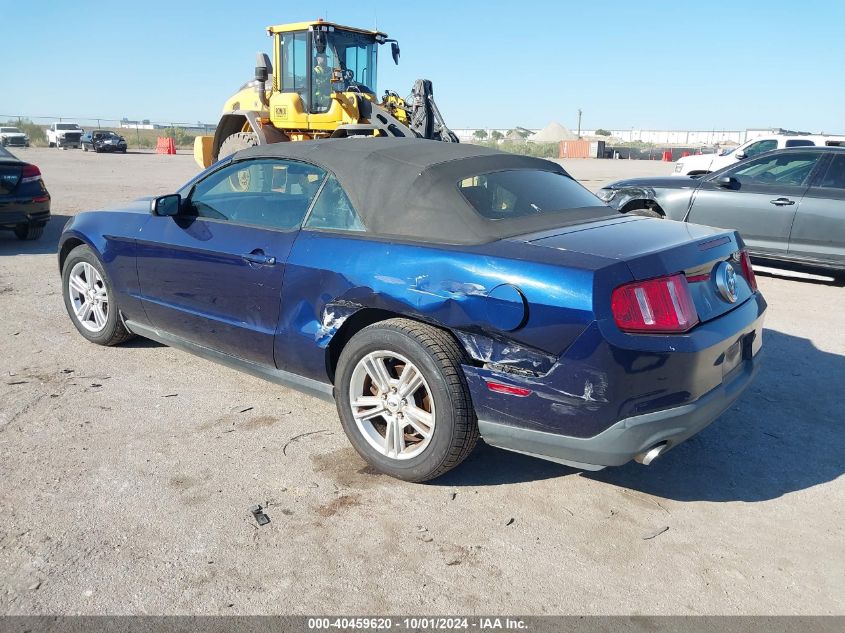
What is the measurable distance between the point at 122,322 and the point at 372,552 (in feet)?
10.0

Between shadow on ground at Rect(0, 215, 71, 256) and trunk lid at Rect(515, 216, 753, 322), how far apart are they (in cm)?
772

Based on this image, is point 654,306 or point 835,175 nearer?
point 654,306

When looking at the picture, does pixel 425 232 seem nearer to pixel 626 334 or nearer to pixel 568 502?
pixel 626 334

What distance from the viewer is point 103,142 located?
42.6 m

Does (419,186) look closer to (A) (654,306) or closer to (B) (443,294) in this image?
(B) (443,294)

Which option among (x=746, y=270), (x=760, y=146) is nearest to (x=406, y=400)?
(x=746, y=270)

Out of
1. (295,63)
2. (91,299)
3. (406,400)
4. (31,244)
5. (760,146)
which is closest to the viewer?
(406,400)

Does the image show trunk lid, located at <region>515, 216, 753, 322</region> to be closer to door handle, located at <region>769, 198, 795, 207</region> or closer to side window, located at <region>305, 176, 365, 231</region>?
side window, located at <region>305, 176, 365, 231</region>

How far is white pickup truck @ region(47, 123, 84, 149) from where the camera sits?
4750 cm

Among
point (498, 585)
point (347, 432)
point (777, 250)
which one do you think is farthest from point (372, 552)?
point (777, 250)

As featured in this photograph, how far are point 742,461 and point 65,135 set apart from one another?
52.3 meters

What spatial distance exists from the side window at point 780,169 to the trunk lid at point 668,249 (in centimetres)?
529

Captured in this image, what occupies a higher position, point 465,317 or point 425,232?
point 425,232

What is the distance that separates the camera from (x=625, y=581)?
271 cm
